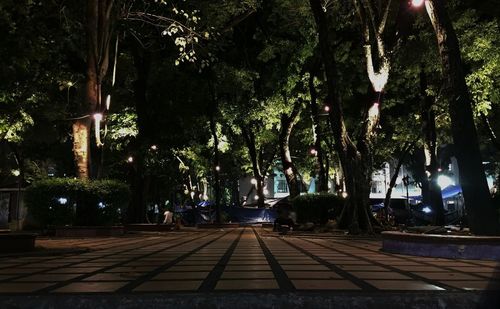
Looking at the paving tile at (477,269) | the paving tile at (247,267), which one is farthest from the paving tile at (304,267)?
the paving tile at (477,269)

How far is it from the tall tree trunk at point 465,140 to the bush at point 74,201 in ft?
39.0

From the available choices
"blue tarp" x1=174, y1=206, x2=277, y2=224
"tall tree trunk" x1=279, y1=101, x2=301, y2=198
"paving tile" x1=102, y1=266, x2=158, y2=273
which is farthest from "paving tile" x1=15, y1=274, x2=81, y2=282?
"blue tarp" x1=174, y1=206, x2=277, y2=224

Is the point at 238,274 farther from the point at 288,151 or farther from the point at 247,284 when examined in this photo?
the point at 288,151

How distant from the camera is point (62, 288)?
5691mm

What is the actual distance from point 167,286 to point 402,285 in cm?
256

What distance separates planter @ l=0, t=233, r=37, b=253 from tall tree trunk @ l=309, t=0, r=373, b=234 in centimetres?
982

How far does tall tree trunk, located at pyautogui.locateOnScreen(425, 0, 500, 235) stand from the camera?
30.0ft

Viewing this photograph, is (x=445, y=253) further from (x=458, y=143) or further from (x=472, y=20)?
(x=472, y=20)

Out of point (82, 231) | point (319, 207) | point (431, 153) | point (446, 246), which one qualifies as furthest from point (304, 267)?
point (319, 207)

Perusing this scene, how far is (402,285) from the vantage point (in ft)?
19.3

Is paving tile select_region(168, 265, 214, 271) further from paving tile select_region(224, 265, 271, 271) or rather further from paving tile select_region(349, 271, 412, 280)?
paving tile select_region(349, 271, 412, 280)

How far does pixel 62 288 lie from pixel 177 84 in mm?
23630

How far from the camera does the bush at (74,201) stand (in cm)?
1695

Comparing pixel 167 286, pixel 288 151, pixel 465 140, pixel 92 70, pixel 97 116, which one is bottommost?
pixel 167 286
